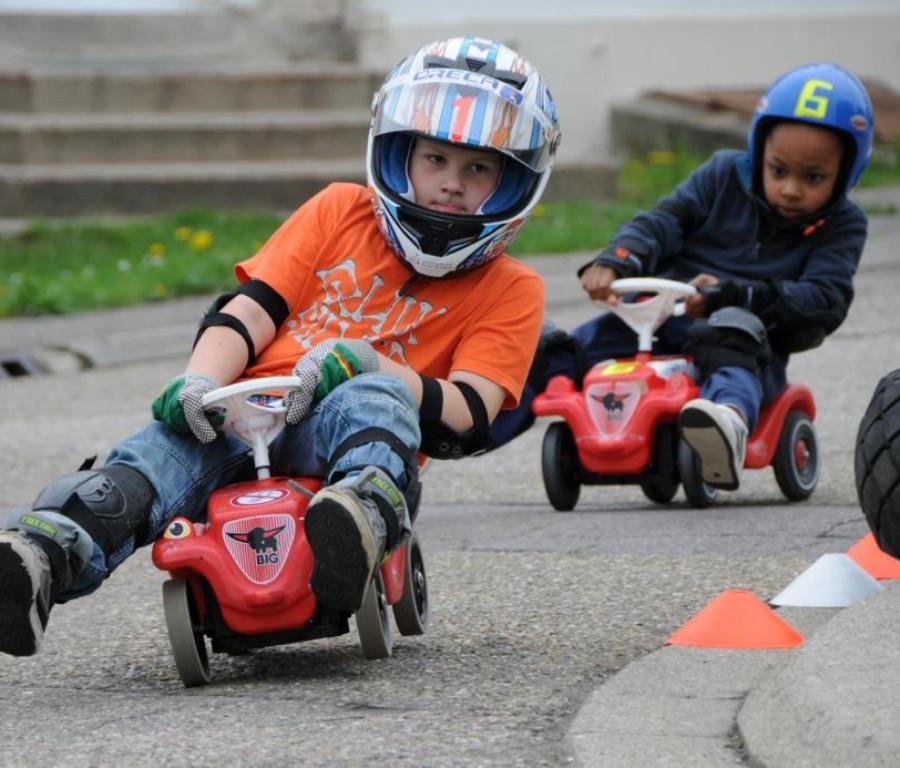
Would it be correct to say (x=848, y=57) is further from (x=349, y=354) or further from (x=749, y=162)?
(x=349, y=354)

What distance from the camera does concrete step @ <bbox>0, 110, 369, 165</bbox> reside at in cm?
1325

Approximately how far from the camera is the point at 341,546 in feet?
11.8

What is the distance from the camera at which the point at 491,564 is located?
5.14m

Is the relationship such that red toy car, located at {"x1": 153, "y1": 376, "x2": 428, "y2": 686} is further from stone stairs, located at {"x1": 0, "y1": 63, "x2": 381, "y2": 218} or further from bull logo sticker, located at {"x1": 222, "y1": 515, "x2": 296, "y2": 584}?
stone stairs, located at {"x1": 0, "y1": 63, "x2": 381, "y2": 218}

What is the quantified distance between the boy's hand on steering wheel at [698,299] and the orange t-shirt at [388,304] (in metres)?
1.56

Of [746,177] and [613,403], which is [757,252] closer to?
[746,177]

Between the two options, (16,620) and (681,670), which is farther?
(681,670)

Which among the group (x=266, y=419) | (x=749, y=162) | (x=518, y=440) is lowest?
(x=518, y=440)

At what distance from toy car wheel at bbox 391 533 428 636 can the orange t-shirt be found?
0.43 metres

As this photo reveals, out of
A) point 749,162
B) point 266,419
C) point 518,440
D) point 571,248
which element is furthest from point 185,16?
point 266,419

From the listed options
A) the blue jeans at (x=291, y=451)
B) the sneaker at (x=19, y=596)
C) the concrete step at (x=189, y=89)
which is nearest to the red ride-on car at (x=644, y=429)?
the blue jeans at (x=291, y=451)

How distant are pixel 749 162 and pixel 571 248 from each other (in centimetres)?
515

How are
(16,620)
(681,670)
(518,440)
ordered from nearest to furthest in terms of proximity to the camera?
(16,620)
(681,670)
(518,440)

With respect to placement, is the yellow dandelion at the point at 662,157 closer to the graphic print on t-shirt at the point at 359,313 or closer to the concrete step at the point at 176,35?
the concrete step at the point at 176,35
